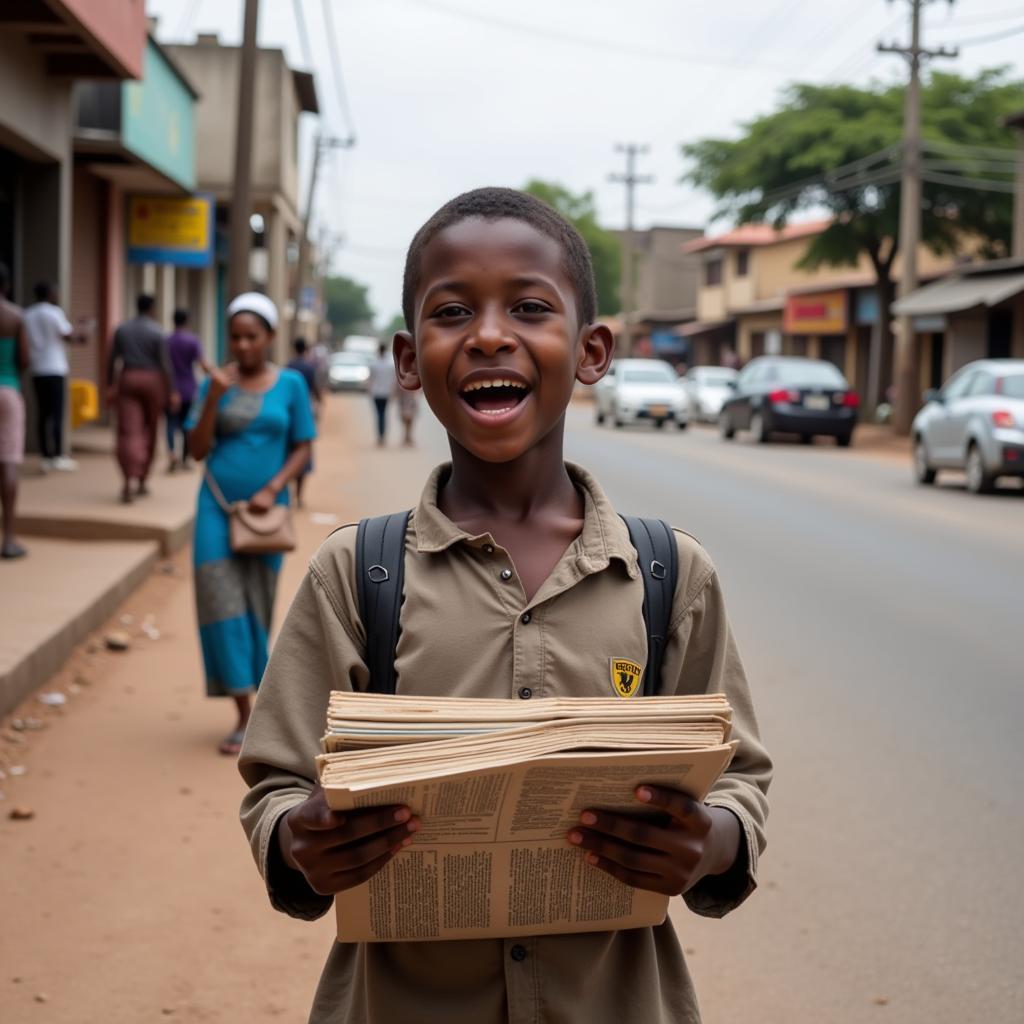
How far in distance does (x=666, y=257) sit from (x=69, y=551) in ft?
229

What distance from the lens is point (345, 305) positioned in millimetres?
159000

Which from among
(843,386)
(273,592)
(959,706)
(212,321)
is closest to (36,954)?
(273,592)

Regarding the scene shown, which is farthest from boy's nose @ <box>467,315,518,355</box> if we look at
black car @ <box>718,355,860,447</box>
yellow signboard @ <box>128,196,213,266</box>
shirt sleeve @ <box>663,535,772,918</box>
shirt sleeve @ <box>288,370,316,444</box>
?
black car @ <box>718,355,860,447</box>

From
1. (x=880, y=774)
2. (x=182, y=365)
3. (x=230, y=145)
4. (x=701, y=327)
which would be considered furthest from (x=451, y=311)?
(x=701, y=327)

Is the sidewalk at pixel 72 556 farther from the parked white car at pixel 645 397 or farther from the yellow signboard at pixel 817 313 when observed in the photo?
the yellow signboard at pixel 817 313

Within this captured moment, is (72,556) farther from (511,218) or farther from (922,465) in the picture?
(922,465)

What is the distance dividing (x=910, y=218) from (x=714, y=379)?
1028cm

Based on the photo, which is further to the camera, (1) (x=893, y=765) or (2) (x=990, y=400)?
(2) (x=990, y=400)

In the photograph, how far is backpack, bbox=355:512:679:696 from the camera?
199cm

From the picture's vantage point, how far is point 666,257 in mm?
78438

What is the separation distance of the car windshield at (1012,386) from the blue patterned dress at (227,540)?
12.5 metres

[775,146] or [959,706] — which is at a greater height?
[775,146]

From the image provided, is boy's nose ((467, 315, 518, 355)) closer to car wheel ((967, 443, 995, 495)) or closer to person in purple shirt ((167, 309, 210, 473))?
person in purple shirt ((167, 309, 210, 473))

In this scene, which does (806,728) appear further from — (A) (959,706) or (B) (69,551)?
(B) (69,551)
